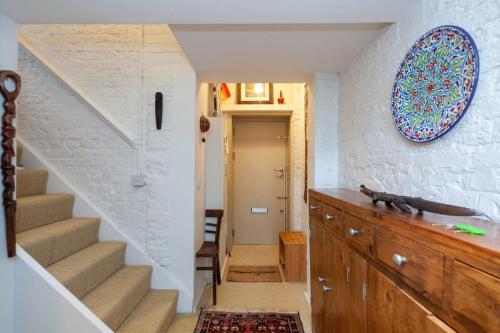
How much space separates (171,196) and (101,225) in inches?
27.6

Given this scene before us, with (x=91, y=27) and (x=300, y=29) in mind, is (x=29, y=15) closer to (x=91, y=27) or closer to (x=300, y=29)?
(x=91, y=27)

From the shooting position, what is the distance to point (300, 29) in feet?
5.92

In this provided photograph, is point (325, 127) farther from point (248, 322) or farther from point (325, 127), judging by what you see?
point (248, 322)

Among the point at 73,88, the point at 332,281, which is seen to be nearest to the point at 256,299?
the point at 332,281

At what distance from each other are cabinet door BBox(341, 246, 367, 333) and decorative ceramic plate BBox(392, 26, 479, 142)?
0.62 m

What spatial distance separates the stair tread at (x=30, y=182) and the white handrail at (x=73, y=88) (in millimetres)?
706

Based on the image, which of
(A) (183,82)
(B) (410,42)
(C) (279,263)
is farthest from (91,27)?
(C) (279,263)

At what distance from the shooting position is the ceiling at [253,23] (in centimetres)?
146

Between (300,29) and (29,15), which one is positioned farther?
(300,29)

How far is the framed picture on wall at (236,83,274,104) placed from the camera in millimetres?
4363

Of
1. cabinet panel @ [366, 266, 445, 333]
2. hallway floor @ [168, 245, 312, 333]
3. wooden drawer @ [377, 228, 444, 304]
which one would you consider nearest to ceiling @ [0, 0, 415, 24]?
wooden drawer @ [377, 228, 444, 304]

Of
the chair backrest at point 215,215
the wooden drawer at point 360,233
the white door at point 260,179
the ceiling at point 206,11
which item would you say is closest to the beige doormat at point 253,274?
the chair backrest at point 215,215

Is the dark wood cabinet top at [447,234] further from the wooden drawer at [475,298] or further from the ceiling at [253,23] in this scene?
the ceiling at [253,23]

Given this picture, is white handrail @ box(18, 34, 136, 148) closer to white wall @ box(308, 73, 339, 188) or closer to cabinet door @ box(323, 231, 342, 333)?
white wall @ box(308, 73, 339, 188)
